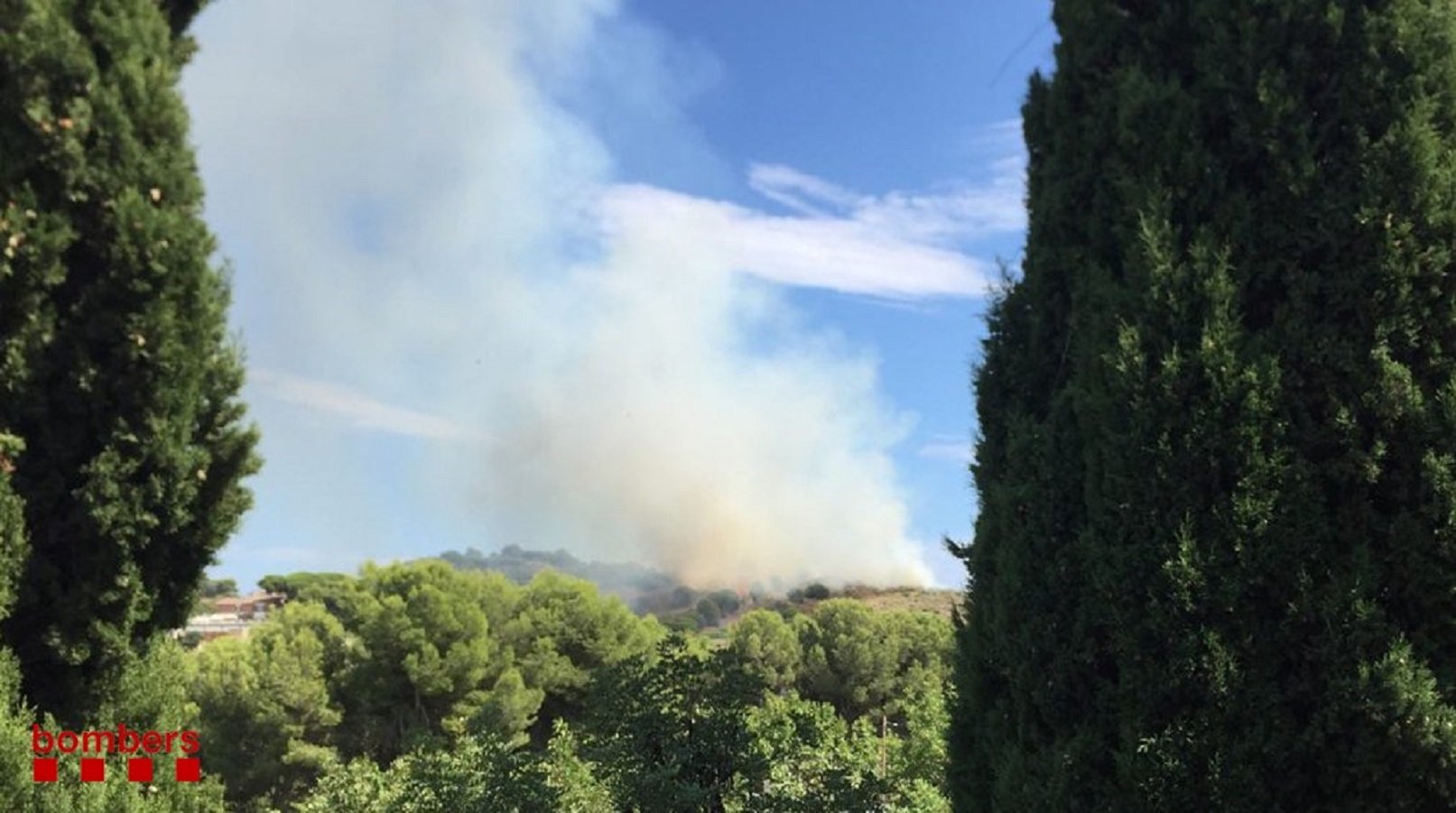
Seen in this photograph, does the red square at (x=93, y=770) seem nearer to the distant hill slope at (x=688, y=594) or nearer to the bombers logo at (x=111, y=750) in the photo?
the bombers logo at (x=111, y=750)

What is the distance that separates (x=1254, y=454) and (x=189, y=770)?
433cm

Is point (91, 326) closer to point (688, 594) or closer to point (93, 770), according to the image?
point (93, 770)

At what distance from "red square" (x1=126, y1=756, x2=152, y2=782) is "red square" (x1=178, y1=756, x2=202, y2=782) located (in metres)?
0.16

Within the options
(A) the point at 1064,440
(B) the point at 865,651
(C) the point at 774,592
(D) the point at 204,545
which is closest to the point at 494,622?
(B) the point at 865,651

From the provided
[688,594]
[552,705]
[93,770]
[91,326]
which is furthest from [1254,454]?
[688,594]

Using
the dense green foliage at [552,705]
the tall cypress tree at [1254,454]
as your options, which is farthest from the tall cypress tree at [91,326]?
the tall cypress tree at [1254,454]

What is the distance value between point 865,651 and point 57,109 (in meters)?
29.2

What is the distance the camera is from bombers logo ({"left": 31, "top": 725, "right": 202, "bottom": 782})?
303 cm

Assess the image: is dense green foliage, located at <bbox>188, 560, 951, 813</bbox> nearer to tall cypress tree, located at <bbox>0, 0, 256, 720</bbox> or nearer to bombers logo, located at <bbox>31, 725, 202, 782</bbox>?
bombers logo, located at <bbox>31, 725, 202, 782</bbox>

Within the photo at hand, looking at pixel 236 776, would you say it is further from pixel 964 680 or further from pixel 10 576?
pixel 964 680

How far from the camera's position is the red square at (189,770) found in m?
3.59

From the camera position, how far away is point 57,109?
3191 mm

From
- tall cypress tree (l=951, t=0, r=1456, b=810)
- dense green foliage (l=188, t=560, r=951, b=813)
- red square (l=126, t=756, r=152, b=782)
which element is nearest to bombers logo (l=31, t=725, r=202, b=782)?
red square (l=126, t=756, r=152, b=782)

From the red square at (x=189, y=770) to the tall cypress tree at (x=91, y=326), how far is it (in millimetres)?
483
